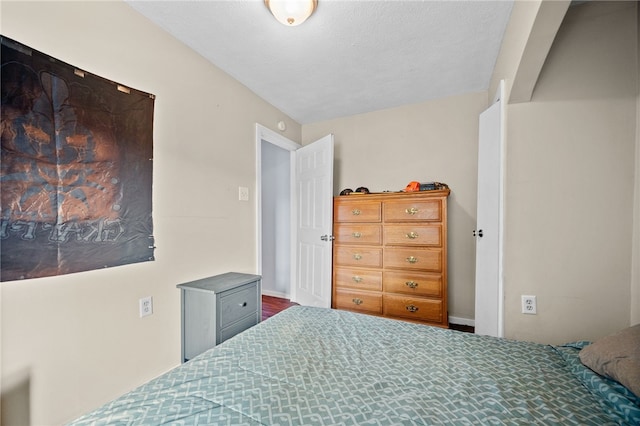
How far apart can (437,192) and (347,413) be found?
2.13 meters

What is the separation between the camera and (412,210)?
2.55 meters

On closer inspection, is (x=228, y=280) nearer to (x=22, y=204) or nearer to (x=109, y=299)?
(x=109, y=299)

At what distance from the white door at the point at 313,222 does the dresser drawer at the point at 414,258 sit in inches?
25.8

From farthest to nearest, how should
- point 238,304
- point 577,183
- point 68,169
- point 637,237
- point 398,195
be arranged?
1. point 398,195
2. point 238,304
3. point 577,183
4. point 637,237
5. point 68,169

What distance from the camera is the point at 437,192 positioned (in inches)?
96.3

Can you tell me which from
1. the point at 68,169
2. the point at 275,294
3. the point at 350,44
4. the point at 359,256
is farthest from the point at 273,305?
the point at 350,44

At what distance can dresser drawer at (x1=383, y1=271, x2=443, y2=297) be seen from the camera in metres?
2.44

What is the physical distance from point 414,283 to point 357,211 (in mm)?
915

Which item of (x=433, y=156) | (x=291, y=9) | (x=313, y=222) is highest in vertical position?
(x=291, y=9)

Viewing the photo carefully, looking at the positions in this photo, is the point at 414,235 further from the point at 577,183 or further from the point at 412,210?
the point at 577,183

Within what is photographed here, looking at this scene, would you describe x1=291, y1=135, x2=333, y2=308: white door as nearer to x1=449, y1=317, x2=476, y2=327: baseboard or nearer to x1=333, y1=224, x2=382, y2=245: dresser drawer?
x1=333, y1=224, x2=382, y2=245: dresser drawer

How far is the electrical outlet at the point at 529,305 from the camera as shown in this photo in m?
1.67

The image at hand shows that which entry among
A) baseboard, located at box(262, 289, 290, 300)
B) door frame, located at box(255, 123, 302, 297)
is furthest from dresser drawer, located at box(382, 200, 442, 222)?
baseboard, located at box(262, 289, 290, 300)

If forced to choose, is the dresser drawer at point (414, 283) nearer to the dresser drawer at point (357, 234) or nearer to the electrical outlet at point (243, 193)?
the dresser drawer at point (357, 234)
